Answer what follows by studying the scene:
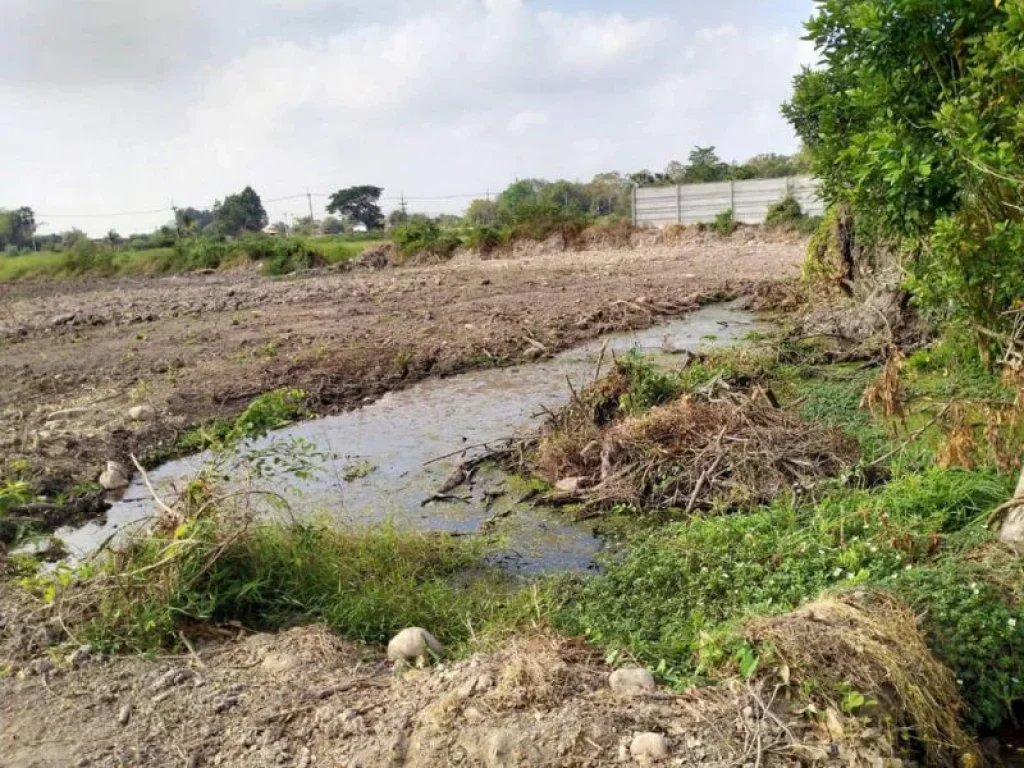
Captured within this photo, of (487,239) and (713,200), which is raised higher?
(713,200)

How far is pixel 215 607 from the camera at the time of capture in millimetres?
4477

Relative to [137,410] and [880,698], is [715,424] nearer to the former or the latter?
[880,698]

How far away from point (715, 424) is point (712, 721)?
3430 mm

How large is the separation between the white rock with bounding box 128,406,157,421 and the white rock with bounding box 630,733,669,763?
6.72 meters

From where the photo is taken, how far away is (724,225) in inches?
1097

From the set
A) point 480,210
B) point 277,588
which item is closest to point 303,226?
point 480,210

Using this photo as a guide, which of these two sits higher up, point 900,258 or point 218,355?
point 900,258

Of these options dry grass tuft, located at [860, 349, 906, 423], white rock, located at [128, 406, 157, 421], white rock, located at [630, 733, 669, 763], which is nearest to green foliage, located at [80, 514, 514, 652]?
white rock, located at [630, 733, 669, 763]

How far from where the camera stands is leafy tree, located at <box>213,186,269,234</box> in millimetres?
52153

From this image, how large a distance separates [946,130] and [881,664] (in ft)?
9.36

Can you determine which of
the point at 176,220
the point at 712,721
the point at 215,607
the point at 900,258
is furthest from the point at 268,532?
the point at 176,220

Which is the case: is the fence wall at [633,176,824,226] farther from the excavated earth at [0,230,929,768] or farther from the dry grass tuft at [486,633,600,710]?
the dry grass tuft at [486,633,600,710]

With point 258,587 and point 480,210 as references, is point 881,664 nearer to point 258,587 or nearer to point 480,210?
point 258,587

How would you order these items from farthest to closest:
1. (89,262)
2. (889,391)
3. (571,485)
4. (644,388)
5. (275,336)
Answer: (89,262) → (275,336) → (644,388) → (571,485) → (889,391)
